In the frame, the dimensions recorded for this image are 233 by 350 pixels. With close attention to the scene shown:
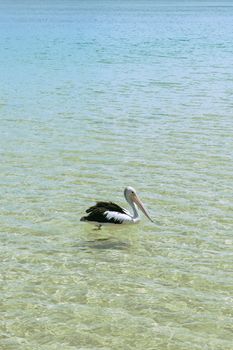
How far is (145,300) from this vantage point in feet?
27.9

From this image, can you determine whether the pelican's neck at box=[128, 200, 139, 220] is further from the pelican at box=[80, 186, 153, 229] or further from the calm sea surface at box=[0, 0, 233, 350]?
the calm sea surface at box=[0, 0, 233, 350]

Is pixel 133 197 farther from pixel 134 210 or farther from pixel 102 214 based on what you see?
pixel 102 214

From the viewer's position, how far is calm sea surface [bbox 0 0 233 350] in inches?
311

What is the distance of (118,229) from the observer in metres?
11.6

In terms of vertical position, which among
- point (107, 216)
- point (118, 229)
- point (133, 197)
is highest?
point (133, 197)

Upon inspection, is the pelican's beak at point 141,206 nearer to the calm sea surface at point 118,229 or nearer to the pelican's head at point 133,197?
the pelican's head at point 133,197

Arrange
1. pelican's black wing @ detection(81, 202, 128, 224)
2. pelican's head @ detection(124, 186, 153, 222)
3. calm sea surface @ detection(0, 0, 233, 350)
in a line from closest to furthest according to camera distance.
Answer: calm sea surface @ detection(0, 0, 233, 350) < pelican's black wing @ detection(81, 202, 128, 224) < pelican's head @ detection(124, 186, 153, 222)

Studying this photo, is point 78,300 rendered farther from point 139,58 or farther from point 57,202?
point 139,58

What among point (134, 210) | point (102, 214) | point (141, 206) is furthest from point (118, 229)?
point (102, 214)

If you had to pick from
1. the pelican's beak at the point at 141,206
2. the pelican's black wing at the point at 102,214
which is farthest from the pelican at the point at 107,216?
the pelican's beak at the point at 141,206

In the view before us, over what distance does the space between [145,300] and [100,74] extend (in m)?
26.3

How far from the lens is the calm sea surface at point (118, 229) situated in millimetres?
7887

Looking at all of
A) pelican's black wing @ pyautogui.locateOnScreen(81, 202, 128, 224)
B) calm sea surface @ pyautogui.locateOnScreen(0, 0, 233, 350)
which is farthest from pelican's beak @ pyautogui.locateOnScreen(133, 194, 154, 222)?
pelican's black wing @ pyautogui.locateOnScreen(81, 202, 128, 224)

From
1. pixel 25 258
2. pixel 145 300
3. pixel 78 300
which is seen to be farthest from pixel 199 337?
pixel 25 258
